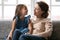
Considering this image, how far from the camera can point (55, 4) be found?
11.6 ft

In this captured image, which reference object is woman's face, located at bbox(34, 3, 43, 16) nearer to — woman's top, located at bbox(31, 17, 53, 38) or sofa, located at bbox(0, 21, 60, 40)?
woman's top, located at bbox(31, 17, 53, 38)

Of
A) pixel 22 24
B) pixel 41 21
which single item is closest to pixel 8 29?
pixel 22 24

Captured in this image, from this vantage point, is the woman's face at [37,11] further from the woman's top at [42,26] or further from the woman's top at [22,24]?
the woman's top at [22,24]

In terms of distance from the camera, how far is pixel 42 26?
7.66ft

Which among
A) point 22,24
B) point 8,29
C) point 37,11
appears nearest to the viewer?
point 37,11

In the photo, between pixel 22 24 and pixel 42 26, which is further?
pixel 22 24

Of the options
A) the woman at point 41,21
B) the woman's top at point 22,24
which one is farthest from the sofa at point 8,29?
the woman at point 41,21

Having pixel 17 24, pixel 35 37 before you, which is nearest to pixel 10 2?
pixel 17 24

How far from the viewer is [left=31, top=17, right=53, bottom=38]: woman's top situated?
222 cm

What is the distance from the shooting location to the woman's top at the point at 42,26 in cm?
222

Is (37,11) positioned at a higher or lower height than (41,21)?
higher

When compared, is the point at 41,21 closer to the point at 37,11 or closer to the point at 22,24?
the point at 37,11

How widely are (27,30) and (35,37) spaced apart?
0.46 metres

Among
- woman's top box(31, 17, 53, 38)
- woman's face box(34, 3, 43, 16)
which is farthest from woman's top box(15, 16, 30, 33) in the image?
woman's face box(34, 3, 43, 16)
